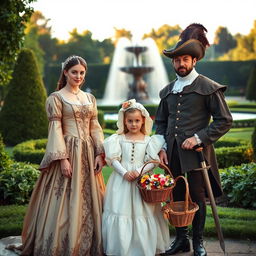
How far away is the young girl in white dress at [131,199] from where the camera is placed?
331 centimetres

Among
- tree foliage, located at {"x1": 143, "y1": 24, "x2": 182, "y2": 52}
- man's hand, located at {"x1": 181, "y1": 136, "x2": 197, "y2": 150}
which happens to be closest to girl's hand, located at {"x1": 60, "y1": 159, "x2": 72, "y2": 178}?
man's hand, located at {"x1": 181, "y1": 136, "x2": 197, "y2": 150}

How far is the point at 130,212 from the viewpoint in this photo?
11.0 ft

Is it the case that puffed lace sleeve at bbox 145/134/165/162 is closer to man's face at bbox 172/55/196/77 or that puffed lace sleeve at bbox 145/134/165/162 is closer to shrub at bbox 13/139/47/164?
man's face at bbox 172/55/196/77

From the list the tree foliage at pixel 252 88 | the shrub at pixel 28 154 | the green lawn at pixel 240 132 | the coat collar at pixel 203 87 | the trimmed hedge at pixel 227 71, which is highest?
the trimmed hedge at pixel 227 71

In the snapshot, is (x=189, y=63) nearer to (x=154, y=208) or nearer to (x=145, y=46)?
(x=154, y=208)

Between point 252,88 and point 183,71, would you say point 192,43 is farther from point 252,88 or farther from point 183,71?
point 252,88

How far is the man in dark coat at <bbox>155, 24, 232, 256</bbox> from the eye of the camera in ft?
10.8

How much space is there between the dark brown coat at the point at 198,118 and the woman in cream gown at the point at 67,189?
0.68 meters

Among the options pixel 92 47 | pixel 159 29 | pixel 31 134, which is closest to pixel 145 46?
pixel 31 134

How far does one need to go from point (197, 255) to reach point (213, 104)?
1.22m

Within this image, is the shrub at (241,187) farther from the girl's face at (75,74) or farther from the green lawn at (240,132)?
the green lawn at (240,132)

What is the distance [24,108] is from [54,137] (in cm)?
747

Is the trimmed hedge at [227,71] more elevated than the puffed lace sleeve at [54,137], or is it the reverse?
the trimmed hedge at [227,71]

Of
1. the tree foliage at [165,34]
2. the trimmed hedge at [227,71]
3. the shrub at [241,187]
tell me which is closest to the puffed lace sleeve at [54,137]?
the shrub at [241,187]
